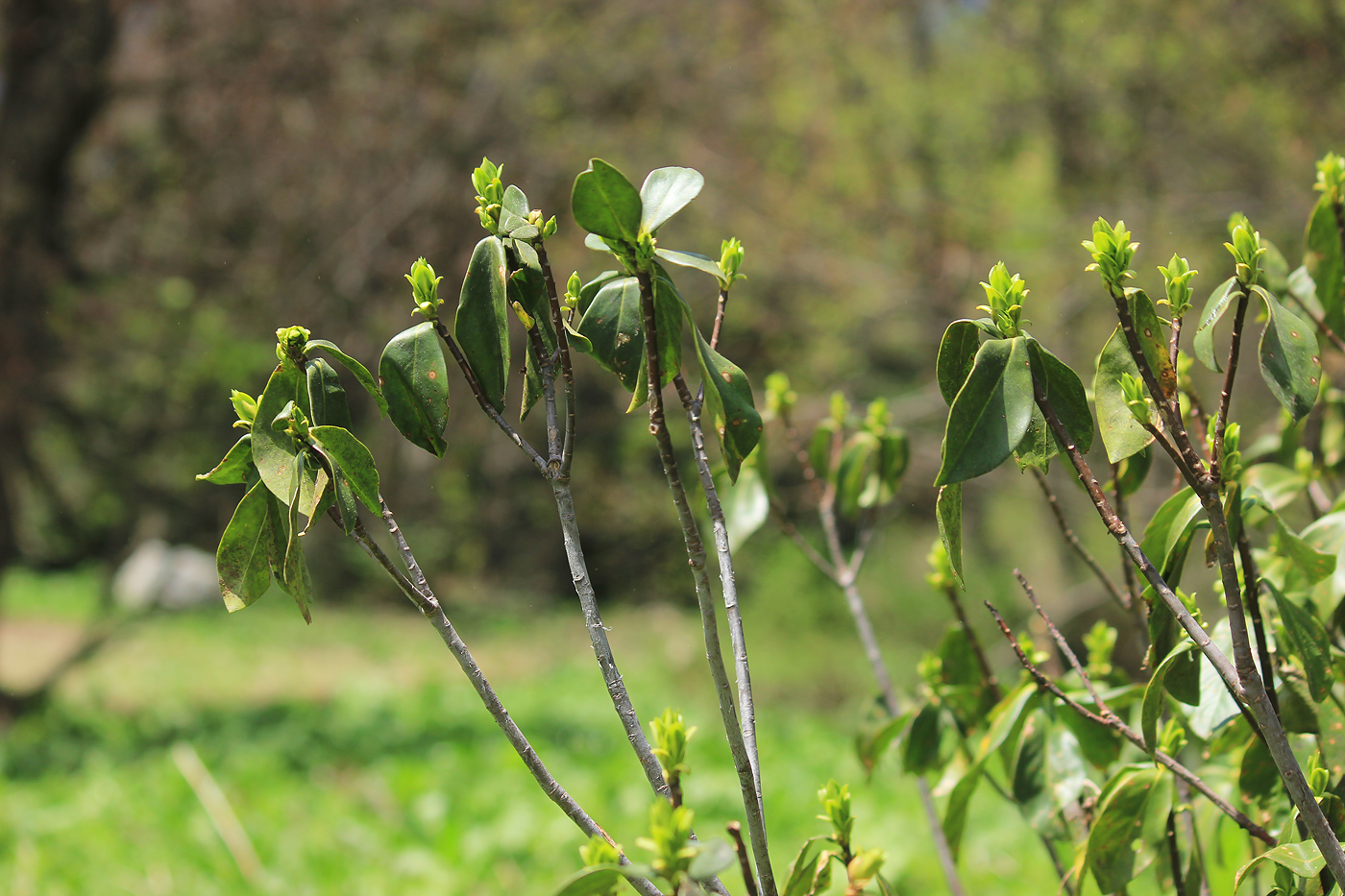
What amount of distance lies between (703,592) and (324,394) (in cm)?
31

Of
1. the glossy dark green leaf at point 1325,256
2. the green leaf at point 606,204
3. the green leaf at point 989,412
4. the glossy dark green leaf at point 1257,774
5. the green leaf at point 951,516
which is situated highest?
the glossy dark green leaf at point 1325,256

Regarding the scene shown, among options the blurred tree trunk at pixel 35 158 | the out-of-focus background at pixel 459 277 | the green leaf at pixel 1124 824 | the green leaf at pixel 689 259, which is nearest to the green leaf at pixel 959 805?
the green leaf at pixel 1124 824

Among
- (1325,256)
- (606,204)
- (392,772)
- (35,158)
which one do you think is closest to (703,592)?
Result: (606,204)

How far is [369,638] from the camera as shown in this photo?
9586 millimetres

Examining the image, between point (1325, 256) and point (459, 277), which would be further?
point (459, 277)

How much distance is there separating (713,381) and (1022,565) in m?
7.57

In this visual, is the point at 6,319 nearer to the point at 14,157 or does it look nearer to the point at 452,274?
the point at 14,157

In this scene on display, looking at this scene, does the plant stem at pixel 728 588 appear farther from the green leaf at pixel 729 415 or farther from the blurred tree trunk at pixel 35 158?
the blurred tree trunk at pixel 35 158

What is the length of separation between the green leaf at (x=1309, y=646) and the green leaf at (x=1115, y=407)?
0.56 feet

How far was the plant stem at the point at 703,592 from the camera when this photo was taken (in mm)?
672

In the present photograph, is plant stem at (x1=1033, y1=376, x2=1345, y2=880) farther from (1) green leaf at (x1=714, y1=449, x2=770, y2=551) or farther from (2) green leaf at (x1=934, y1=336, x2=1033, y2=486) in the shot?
(1) green leaf at (x1=714, y1=449, x2=770, y2=551)

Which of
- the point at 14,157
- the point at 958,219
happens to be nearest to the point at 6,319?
the point at 14,157

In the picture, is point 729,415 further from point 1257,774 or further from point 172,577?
point 172,577

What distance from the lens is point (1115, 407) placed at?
0.71 m
